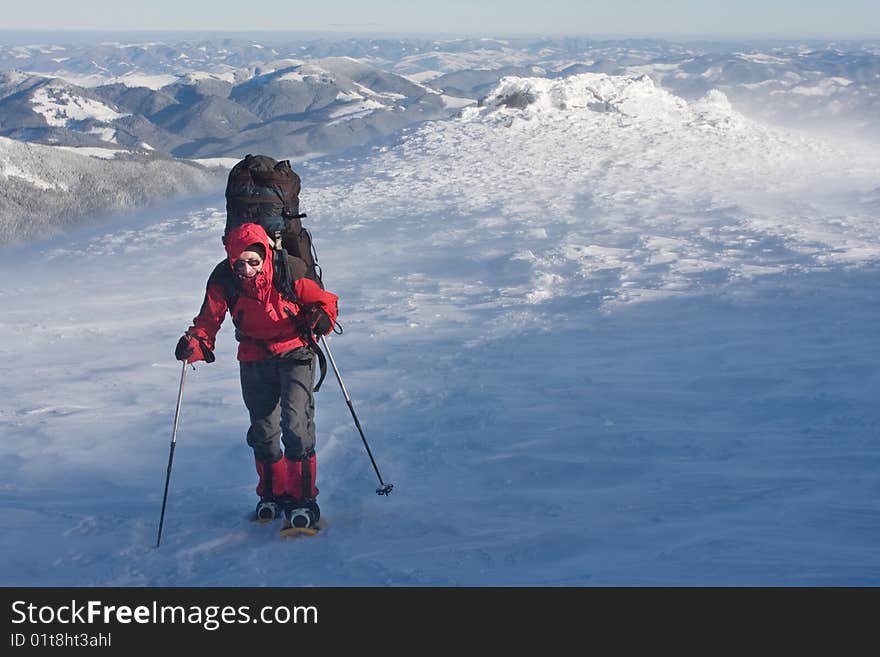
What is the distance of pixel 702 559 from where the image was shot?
13.3 ft

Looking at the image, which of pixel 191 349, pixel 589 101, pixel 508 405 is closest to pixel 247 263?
pixel 191 349

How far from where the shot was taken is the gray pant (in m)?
4.71

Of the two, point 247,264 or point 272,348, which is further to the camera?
point 272,348

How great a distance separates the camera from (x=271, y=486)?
4992 mm

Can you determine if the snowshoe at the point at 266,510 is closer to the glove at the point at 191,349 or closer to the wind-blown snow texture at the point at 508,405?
the wind-blown snow texture at the point at 508,405

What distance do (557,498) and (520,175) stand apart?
15778 millimetres

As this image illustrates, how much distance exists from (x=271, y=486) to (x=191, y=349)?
42.0 inches

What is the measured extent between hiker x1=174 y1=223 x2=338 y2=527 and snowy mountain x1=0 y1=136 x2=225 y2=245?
30.2m

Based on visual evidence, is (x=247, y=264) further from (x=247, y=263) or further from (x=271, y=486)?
(x=271, y=486)

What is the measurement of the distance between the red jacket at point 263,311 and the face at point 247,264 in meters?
0.04

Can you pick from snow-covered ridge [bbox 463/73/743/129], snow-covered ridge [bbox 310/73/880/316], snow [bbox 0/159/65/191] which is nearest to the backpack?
snow-covered ridge [bbox 310/73/880/316]

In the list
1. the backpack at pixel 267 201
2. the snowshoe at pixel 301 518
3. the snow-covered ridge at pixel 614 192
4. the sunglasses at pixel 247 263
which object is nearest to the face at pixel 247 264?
the sunglasses at pixel 247 263

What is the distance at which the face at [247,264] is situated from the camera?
14.4ft
